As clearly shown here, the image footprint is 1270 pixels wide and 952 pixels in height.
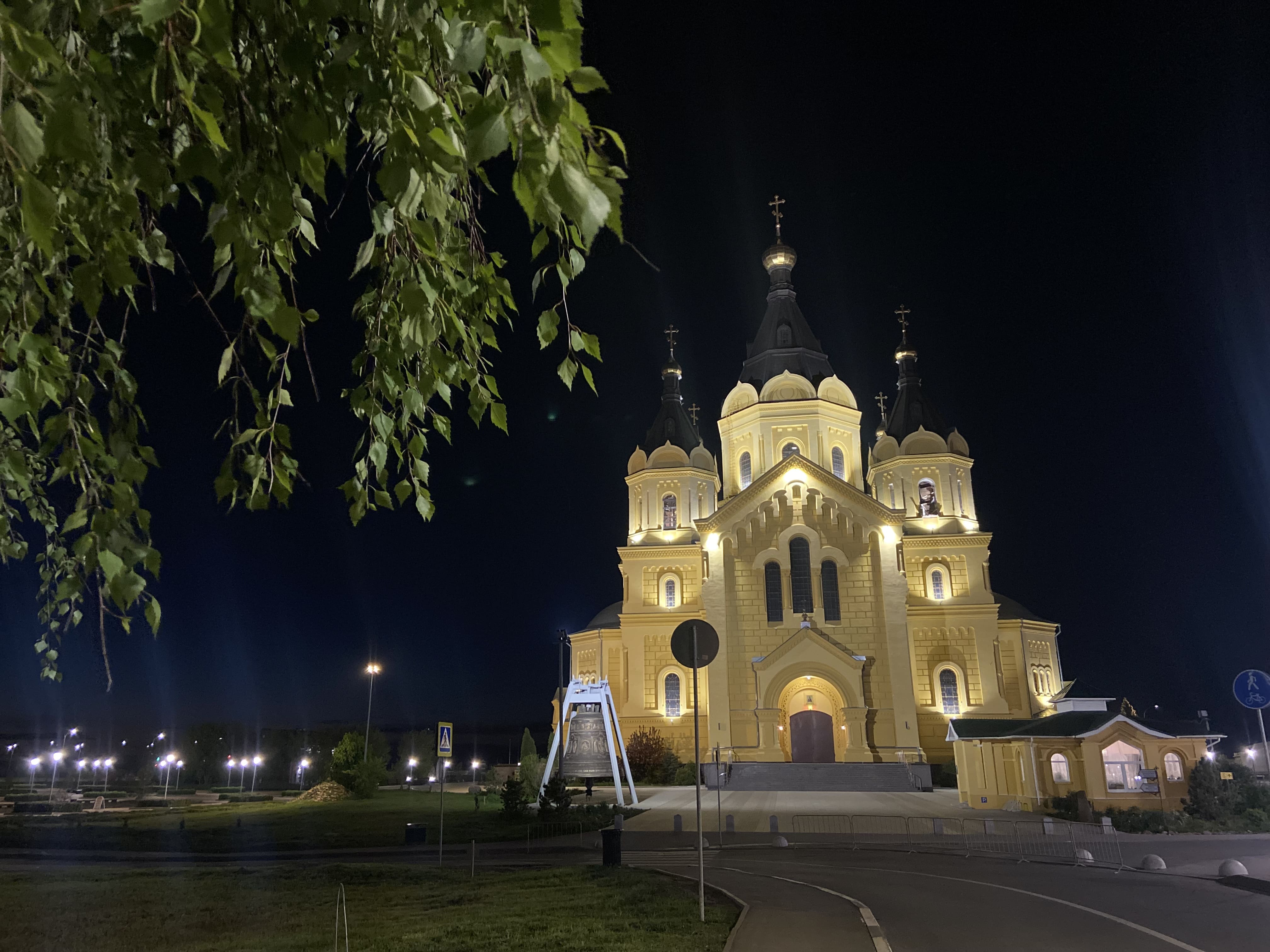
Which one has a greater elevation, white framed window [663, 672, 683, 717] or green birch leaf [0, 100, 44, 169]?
white framed window [663, 672, 683, 717]

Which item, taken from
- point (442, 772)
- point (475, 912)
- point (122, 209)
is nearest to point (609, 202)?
point (122, 209)

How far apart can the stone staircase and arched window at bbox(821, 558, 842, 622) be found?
21.2 ft

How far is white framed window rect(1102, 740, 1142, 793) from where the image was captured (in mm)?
21781

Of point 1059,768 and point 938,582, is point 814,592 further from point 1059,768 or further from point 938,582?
point 1059,768

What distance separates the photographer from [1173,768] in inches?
854

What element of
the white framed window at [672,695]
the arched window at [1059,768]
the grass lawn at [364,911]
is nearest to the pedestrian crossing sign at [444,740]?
the grass lawn at [364,911]

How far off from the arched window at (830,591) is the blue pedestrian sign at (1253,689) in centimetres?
2487

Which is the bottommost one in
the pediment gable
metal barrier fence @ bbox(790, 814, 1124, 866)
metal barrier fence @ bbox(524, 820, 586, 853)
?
metal barrier fence @ bbox(524, 820, 586, 853)

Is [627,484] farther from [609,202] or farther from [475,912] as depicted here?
[609,202]

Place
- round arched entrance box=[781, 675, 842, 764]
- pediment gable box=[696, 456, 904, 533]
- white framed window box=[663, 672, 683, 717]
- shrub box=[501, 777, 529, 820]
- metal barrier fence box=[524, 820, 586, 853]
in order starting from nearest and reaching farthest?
metal barrier fence box=[524, 820, 586, 853], shrub box=[501, 777, 529, 820], round arched entrance box=[781, 675, 842, 764], pediment gable box=[696, 456, 904, 533], white framed window box=[663, 672, 683, 717]

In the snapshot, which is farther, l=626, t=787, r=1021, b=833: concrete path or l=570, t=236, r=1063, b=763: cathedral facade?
l=570, t=236, r=1063, b=763: cathedral facade

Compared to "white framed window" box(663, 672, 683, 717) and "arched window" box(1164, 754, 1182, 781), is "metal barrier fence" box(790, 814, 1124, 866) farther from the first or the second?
"white framed window" box(663, 672, 683, 717)

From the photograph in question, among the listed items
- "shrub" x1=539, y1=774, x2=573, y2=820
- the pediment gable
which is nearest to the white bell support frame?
"shrub" x1=539, y1=774, x2=573, y2=820

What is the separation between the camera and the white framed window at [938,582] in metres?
40.7
